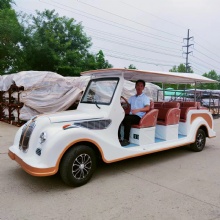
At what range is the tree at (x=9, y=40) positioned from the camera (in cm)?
1742

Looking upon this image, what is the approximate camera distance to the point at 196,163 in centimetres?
531

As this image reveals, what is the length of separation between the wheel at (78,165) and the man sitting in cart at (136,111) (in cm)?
101

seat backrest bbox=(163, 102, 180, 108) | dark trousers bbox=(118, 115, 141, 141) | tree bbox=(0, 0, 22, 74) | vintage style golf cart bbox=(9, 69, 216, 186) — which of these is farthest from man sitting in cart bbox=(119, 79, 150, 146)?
tree bbox=(0, 0, 22, 74)

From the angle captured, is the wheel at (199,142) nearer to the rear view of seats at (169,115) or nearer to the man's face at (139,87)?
the rear view of seats at (169,115)

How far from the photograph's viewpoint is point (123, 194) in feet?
12.0

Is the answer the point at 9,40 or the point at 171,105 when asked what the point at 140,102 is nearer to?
the point at 171,105

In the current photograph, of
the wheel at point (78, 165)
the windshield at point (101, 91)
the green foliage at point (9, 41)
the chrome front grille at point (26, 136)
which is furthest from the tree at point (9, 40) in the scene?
the wheel at point (78, 165)

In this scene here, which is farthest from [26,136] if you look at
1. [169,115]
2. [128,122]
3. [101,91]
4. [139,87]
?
[169,115]

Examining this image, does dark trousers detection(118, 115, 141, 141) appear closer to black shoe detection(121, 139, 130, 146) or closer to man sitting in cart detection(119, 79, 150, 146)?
man sitting in cart detection(119, 79, 150, 146)

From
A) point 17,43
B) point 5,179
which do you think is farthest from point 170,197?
point 17,43

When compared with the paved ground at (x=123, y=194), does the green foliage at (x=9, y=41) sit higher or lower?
higher

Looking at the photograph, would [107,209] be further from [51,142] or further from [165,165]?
[165,165]

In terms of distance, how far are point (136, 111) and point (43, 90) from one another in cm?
617

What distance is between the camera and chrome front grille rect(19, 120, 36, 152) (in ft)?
13.2
